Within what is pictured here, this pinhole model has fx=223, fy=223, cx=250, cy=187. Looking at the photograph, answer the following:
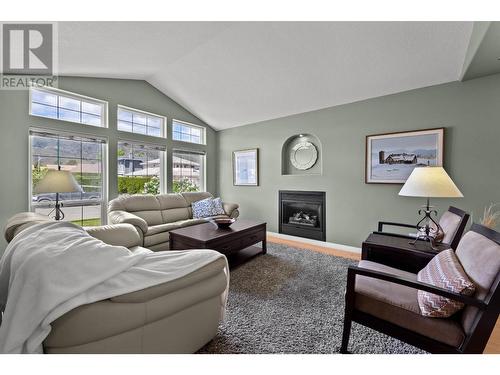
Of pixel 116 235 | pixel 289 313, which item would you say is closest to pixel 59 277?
pixel 116 235

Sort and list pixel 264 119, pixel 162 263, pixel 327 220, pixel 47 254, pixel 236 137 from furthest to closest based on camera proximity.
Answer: pixel 236 137
pixel 264 119
pixel 327 220
pixel 162 263
pixel 47 254

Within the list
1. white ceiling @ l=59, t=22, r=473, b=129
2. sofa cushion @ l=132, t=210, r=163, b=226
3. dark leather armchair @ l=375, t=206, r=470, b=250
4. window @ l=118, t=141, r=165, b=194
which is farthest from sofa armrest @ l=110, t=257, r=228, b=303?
window @ l=118, t=141, r=165, b=194

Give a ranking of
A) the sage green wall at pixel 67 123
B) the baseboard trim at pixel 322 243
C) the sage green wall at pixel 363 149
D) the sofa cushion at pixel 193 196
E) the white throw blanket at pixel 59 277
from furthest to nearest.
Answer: the sofa cushion at pixel 193 196 → the baseboard trim at pixel 322 243 → the sage green wall at pixel 67 123 → the sage green wall at pixel 363 149 → the white throw blanket at pixel 59 277

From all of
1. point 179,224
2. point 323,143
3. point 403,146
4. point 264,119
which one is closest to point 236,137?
point 264,119

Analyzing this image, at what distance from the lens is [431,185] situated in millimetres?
1888

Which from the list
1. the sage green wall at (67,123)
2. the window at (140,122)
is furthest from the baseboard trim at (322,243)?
the window at (140,122)

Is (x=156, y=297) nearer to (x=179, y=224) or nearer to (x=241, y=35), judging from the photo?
(x=179, y=224)

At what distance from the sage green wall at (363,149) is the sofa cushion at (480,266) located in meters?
2.14

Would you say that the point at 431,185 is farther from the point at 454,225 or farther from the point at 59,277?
the point at 59,277

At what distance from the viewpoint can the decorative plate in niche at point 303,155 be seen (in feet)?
14.0

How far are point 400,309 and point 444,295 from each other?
27cm

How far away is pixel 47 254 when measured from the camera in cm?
102

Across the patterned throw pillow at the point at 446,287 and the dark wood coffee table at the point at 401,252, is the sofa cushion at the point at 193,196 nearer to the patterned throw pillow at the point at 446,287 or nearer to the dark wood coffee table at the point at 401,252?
the dark wood coffee table at the point at 401,252

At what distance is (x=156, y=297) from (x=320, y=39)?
123 inches
